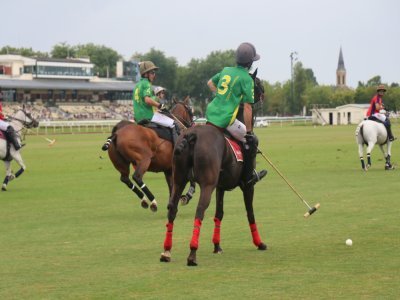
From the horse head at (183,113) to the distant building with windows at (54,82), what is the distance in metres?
111

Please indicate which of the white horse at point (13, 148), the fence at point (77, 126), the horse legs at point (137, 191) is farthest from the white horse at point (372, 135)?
the fence at point (77, 126)

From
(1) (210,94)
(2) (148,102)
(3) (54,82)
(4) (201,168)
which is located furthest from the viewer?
(1) (210,94)

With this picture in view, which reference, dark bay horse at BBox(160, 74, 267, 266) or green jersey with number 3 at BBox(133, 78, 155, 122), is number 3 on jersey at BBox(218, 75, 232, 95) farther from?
green jersey with number 3 at BBox(133, 78, 155, 122)

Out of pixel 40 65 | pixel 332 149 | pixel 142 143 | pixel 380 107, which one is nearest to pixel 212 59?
pixel 40 65

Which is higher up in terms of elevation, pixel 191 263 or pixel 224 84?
pixel 224 84

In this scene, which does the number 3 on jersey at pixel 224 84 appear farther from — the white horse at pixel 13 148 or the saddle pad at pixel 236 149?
the white horse at pixel 13 148

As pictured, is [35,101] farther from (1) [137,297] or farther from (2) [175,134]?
(1) [137,297]

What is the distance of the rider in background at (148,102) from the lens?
1738 cm

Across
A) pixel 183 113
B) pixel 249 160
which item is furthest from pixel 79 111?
pixel 249 160

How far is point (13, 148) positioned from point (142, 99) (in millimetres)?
6990

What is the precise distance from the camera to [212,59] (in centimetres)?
16138

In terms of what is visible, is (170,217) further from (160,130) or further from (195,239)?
(160,130)

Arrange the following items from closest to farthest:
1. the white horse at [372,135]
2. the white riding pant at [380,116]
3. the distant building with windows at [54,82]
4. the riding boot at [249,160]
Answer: the riding boot at [249,160], the white horse at [372,135], the white riding pant at [380,116], the distant building with windows at [54,82]

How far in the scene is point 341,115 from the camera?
391 feet
